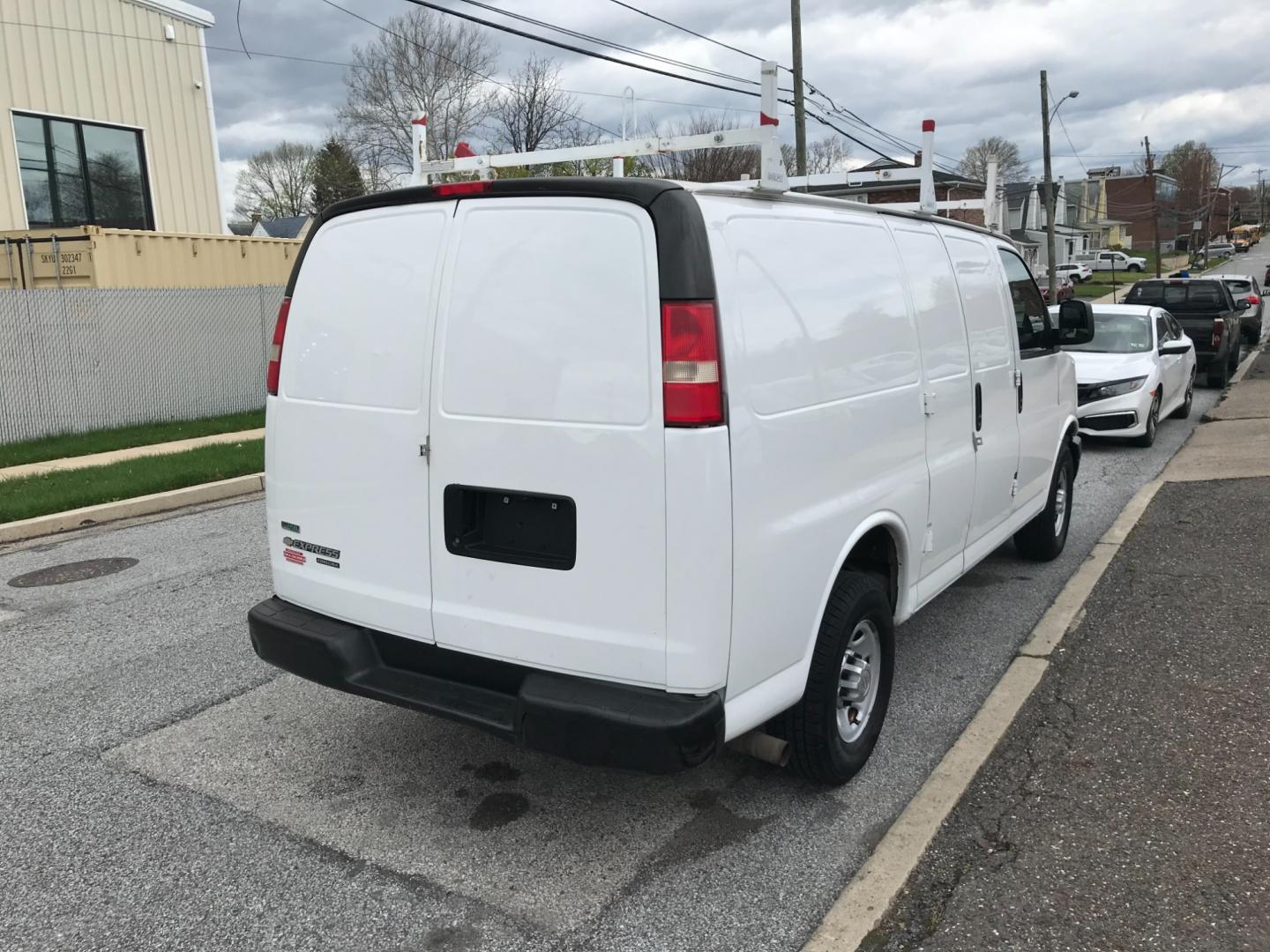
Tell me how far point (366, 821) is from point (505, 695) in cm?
82

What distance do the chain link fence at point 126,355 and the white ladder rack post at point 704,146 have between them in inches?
420

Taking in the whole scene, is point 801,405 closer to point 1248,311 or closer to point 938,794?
point 938,794

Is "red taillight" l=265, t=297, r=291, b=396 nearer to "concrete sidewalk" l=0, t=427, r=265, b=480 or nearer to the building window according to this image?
"concrete sidewalk" l=0, t=427, r=265, b=480

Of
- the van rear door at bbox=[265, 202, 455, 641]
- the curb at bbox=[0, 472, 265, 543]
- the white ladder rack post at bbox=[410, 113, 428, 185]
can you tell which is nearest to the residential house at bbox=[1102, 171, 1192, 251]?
the curb at bbox=[0, 472, 265, 543]

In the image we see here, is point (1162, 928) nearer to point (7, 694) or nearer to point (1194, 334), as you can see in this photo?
point (7, 694)

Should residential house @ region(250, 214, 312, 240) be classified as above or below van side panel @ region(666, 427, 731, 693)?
above

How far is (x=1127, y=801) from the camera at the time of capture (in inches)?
139

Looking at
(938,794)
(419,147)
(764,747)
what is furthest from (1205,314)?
(764,747)

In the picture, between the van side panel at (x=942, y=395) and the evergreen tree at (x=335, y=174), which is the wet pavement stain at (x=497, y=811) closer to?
the van side panel at (x=942, y=395)

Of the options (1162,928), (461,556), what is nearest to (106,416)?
(461,556)

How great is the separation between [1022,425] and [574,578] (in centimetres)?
343

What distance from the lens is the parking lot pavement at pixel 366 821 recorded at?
9.66 ft

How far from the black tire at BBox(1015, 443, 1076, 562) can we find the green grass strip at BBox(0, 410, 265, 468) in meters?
10.3

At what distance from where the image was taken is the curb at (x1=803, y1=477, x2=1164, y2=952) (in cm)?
291
